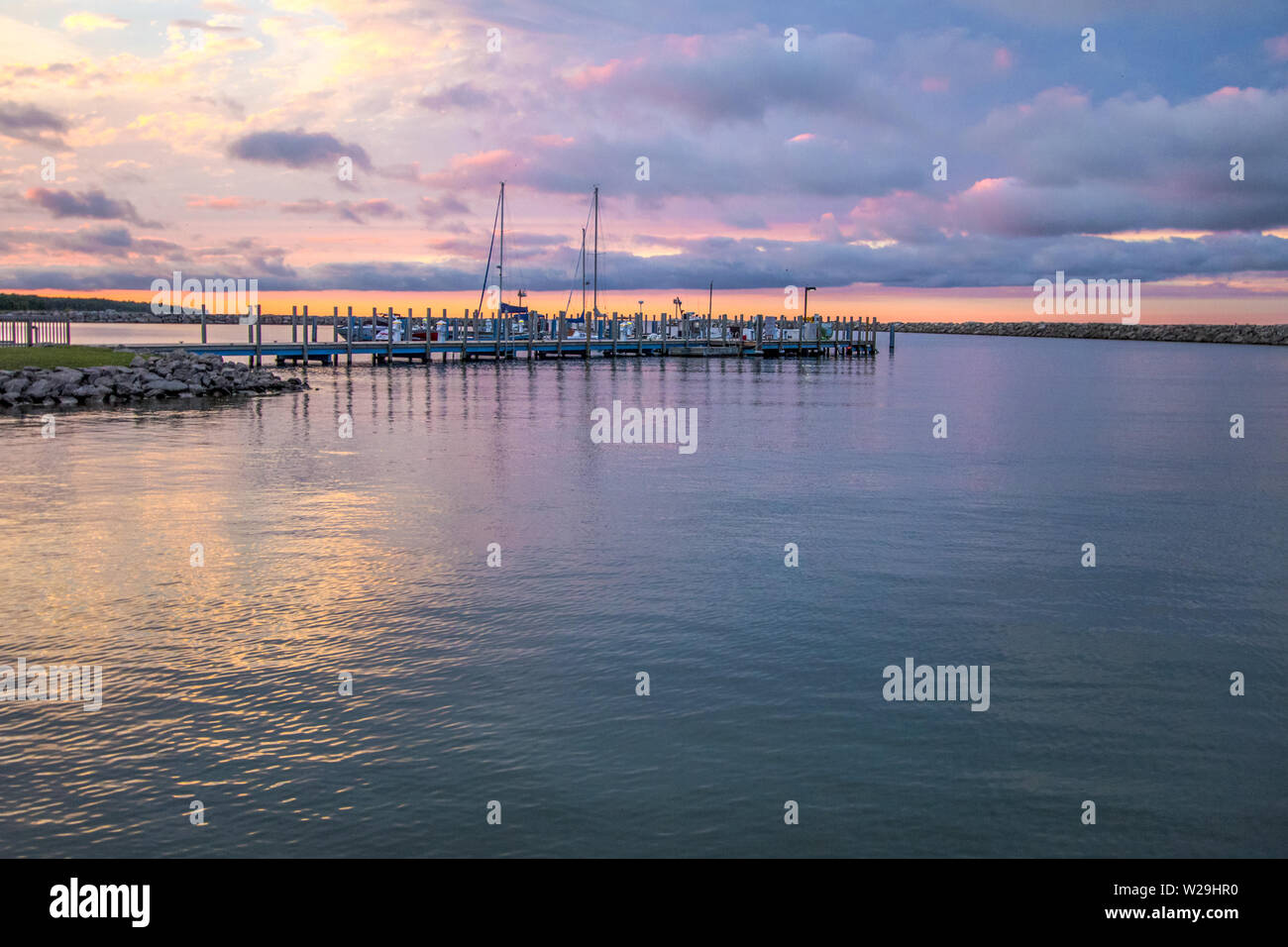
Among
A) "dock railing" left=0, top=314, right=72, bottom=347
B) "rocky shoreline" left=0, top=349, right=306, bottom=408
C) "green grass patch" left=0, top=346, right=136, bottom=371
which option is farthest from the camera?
"dock railing" left=0, top=314, right=72, bottom=347

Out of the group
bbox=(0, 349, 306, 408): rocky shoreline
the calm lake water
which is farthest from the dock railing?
the calm lake water

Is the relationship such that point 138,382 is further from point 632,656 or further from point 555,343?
point 555,343

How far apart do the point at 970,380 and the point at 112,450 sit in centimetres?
6614

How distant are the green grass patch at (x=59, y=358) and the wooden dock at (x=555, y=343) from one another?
6147mm

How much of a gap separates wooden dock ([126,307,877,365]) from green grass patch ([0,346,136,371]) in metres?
6.15

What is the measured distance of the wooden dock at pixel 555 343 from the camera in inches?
3017

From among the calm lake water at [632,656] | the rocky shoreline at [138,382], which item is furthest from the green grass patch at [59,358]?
the calm lake water at [632,656]

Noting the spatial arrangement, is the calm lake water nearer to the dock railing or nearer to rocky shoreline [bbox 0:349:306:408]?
rocky shoreline [bbox 0:349:306:408]

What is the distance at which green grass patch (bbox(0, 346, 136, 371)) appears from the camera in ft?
154

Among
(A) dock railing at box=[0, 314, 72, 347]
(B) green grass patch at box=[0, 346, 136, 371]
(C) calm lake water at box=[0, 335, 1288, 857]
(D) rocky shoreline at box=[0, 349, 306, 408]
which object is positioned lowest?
(C) calm lake water at box=[0, 335, 1288, 857]

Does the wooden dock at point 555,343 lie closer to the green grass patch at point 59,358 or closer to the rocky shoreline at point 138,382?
the green grass patch at point 59,358

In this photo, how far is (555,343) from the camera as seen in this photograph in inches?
3917

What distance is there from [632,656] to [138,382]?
41.9m
